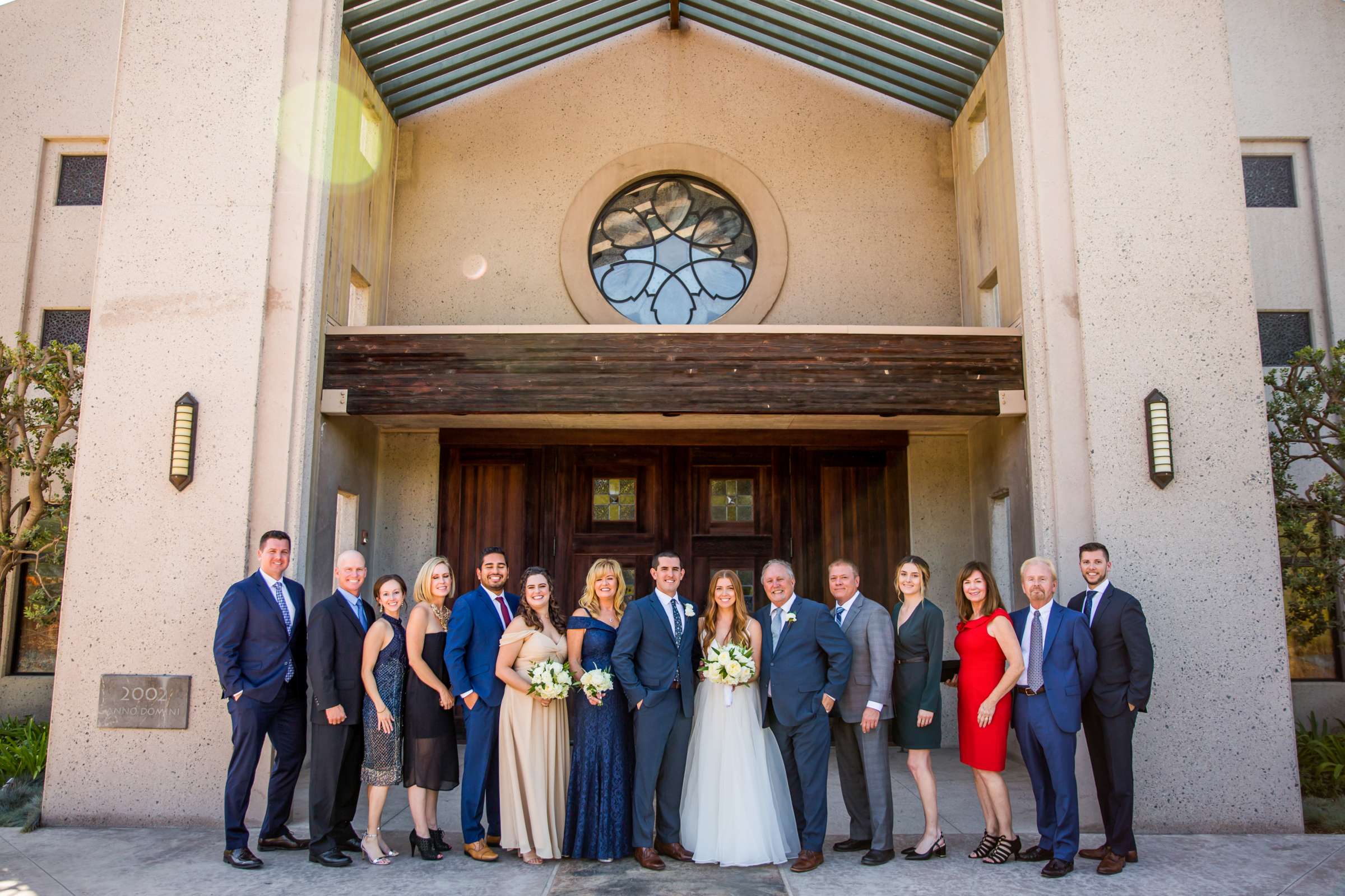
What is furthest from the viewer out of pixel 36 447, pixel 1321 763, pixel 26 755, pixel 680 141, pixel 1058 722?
pixel 680 141

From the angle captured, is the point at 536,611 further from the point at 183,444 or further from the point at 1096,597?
the point at 1096,597

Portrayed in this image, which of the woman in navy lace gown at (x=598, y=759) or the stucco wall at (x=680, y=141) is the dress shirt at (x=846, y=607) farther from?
the stucco wall at (x=680, y=141)

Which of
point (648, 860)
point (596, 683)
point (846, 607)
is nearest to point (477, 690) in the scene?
point (596, 683)

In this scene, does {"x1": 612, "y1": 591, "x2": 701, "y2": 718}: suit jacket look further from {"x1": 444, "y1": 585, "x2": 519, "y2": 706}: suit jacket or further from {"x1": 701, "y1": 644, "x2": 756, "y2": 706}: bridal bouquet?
{"x1": 444, "y1": 585, "x2": 519, "y2": 706}: suit jacket

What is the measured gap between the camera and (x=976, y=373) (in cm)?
828

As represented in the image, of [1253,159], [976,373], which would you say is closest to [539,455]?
[976,373]

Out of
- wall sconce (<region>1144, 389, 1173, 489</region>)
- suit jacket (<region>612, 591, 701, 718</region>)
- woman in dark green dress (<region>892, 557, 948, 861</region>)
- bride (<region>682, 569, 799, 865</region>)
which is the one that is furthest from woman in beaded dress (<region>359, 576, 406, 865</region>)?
wall sconce (<region>1144, 389, 1173, 489</region>)

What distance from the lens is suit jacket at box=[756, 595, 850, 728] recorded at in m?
5.81

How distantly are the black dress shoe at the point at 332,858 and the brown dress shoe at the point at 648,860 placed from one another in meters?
1.79

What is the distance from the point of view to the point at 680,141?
36.4ft

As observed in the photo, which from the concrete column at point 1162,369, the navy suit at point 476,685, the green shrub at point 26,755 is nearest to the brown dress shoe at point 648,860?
the navy suit at point 476,685

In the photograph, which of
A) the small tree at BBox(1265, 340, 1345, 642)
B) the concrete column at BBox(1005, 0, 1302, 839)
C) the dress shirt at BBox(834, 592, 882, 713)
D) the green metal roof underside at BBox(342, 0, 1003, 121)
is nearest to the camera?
the dress shirt at BBox(834, 592, 882, 713)

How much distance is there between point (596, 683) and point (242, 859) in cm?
247

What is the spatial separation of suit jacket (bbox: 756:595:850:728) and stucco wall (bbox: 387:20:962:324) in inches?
215
